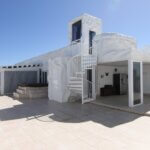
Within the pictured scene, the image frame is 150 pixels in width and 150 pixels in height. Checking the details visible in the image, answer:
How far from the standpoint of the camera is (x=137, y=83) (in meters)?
7.46

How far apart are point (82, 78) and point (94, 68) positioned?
150 cm

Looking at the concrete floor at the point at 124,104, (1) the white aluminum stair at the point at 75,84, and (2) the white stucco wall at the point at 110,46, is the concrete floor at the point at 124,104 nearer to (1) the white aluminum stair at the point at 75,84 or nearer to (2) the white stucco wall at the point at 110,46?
(1) the white aluminum stair at the point at 75,84

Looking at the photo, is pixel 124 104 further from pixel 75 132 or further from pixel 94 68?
pixel 75 132

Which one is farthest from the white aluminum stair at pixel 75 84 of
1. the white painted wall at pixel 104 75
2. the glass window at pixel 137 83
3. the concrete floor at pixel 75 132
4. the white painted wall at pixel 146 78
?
the white painted wall at pixel 146 78

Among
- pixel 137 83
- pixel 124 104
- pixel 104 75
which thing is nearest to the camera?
pixel 137 83

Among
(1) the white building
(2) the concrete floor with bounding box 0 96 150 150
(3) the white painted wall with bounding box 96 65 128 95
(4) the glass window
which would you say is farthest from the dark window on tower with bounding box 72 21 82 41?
(2) the concrete floor with bounding box 0 96 150 150

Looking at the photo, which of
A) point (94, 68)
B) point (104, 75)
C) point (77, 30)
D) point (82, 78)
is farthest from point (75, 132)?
point (77, 30)

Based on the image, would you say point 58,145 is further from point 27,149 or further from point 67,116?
point 67,116

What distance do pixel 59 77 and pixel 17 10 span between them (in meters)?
5.57

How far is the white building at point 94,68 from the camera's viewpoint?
288 inches

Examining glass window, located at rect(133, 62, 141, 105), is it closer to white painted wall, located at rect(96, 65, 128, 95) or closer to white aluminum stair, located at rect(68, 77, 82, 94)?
white aluminum stair, located at rect(68, 77, 82, 94)

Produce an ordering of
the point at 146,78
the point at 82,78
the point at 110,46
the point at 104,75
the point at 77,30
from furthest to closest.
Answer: the point at 77,30 < the point at 146,78 < the point at 104,75 < the point at 110,46 < the point at 82,78

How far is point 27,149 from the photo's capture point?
3.25 metres

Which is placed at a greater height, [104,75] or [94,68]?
[94,68]
